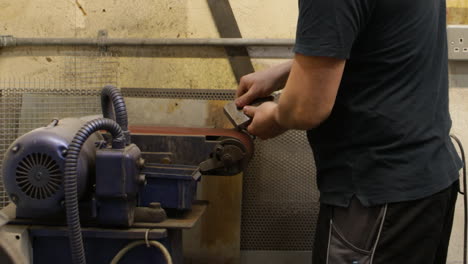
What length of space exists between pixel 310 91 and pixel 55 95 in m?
1.13

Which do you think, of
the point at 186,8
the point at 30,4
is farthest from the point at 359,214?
the point at 30,4

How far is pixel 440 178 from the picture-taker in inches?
31.9

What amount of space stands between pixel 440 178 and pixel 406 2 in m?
0.37

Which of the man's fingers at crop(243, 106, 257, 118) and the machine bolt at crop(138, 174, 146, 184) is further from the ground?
the man's fingers at crop(243, 106, 257, 118)

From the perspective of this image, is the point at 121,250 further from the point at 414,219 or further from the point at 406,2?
the point at 406,2

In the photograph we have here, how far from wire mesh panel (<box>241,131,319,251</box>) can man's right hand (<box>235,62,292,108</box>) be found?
41 cm

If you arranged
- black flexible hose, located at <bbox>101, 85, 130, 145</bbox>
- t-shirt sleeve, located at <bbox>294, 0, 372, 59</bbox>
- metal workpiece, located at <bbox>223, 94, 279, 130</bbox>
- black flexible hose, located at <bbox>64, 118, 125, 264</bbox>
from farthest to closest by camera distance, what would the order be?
metal workpiece, located at <bbox>223, 94, 279, 130</bbox>, black flexible hose, located at <bbox>101, 85, 130, 145</bbox>, black flexible hose, located at <bbox>64, 118, 125, 264</bbox>, t-shirt sleeve, located at <bbox>294, 0, 372, 59</bbox>

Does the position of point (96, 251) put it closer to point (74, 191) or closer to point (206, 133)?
point (74, 191)

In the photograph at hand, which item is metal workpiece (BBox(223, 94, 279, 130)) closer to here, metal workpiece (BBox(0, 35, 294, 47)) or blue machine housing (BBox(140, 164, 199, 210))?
blue machine housing (BBox(140, 164, 199, 210))

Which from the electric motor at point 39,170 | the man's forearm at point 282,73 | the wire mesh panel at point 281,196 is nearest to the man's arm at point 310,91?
the man's forearm at point 282,73

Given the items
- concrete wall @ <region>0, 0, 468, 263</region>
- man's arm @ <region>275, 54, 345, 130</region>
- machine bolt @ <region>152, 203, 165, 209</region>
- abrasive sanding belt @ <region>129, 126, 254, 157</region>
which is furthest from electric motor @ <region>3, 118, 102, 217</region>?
concrete wall @ <region>0, 0, 468, 263</region>

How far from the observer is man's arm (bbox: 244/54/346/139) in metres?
0.71

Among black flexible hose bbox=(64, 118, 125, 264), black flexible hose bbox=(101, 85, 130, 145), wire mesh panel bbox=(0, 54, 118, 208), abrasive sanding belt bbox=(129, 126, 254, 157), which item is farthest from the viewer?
wire mesh panel bbox=(0, 54, 118, 208)

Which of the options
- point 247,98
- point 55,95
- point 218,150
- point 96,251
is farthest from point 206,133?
point 55,95
